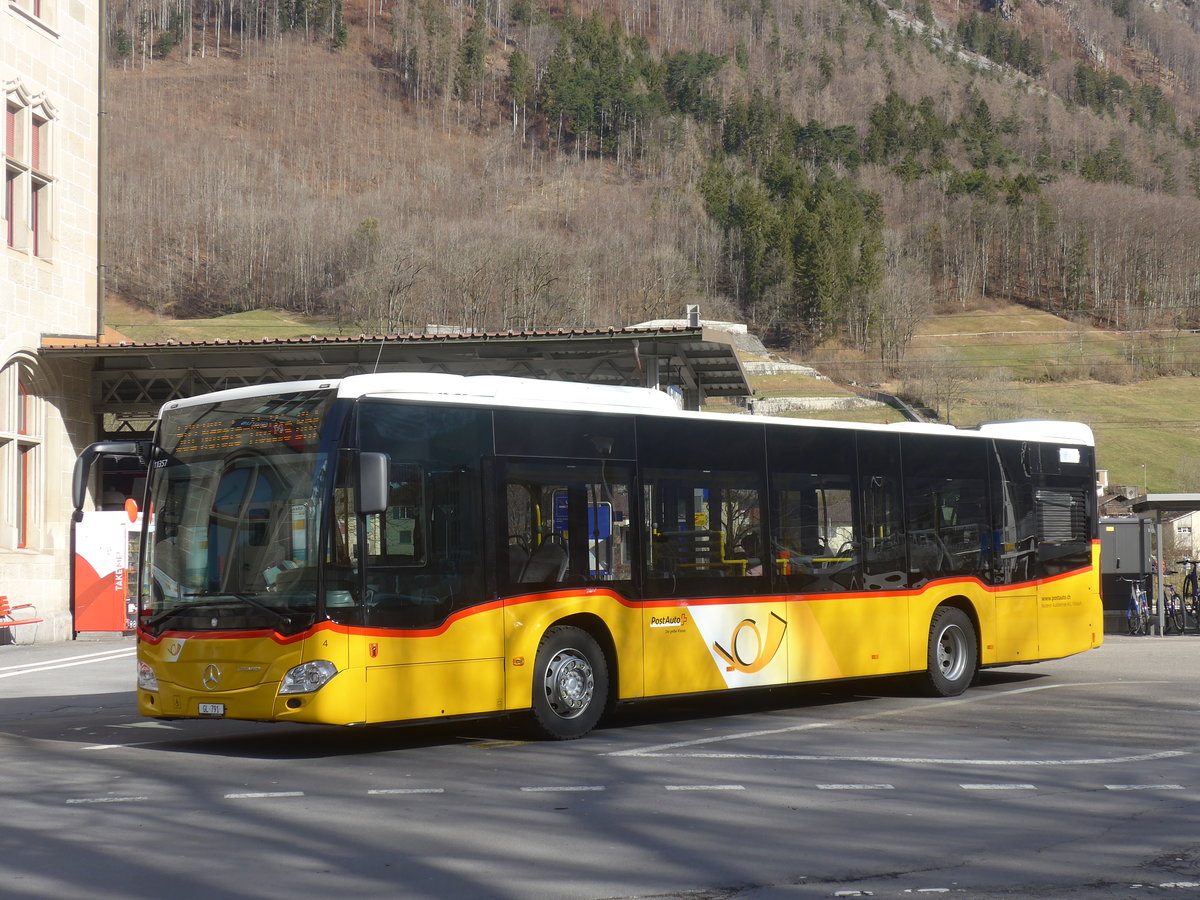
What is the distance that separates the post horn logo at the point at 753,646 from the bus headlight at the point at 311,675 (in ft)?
12.6

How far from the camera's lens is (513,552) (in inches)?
445

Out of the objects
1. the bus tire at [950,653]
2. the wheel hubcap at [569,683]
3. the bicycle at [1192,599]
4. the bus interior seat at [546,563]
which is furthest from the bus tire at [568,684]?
the bicycle at [1192,599]

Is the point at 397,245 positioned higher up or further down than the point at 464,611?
higher up

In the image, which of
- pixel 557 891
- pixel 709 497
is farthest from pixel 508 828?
pixel 709 497

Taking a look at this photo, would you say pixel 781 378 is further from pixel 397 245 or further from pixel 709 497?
pixel 709 497

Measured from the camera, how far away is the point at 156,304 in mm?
126938

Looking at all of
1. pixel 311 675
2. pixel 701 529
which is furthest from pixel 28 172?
pixel 311 675

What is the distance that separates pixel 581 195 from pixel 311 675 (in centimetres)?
16527

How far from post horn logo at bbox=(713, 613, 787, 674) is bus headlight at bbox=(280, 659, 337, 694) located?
3.83 m

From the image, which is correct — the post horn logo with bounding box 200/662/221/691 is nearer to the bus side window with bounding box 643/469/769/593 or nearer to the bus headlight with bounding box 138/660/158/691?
the bus headlight with bounding box 138/660/158/691

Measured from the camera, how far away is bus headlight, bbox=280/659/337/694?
33.4 feet

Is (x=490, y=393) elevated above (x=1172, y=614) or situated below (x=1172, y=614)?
above

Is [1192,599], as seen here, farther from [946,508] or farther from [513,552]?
[513,552]

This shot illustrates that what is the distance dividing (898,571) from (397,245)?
11448 cm
